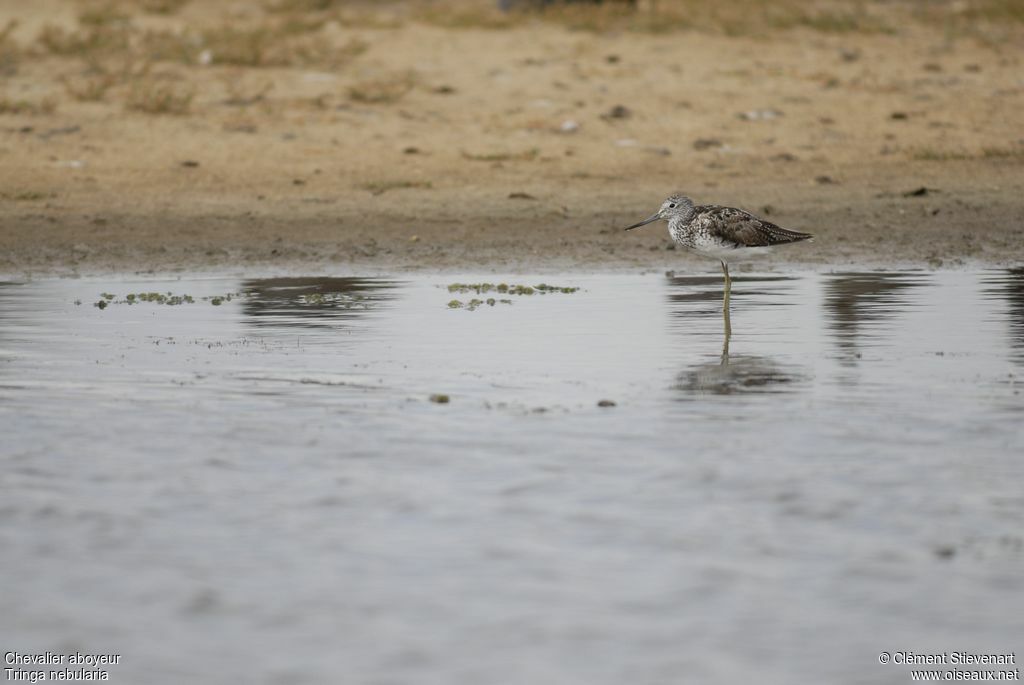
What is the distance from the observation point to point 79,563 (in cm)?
537

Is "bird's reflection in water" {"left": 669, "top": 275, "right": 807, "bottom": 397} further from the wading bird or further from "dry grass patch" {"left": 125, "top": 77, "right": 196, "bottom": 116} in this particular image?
"dry grass patch" {"left": 125, "top": 77, "right": 196, "bottom": 116}

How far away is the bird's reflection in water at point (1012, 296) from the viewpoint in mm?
9852

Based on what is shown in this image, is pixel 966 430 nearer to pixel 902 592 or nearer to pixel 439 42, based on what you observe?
pixel 902 592

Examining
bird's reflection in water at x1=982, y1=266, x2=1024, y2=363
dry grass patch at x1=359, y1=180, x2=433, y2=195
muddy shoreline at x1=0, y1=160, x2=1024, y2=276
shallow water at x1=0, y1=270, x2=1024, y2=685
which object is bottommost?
shallow water at x1=0, y1=270, x2=1024, y2=685

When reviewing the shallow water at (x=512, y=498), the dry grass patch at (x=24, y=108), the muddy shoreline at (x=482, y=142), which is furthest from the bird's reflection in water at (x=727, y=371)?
the dry grass patch at (x=24, y=108)

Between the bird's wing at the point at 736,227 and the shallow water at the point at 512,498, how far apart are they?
3.63 feet

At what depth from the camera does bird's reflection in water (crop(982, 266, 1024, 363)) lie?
9.85 metres

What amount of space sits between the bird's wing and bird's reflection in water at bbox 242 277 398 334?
2.35m

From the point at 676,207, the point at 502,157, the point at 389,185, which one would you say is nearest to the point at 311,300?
the point at 676,207

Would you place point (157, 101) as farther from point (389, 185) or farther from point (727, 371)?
point (727, 371)

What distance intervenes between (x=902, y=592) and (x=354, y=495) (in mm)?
2092

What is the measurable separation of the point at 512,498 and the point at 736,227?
6.01m

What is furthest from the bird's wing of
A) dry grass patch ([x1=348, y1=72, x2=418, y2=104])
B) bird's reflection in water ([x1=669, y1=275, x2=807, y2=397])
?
dry grass patch ([x1=348, y1=72, x2=418, y2=104])

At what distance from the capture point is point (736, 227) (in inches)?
464
